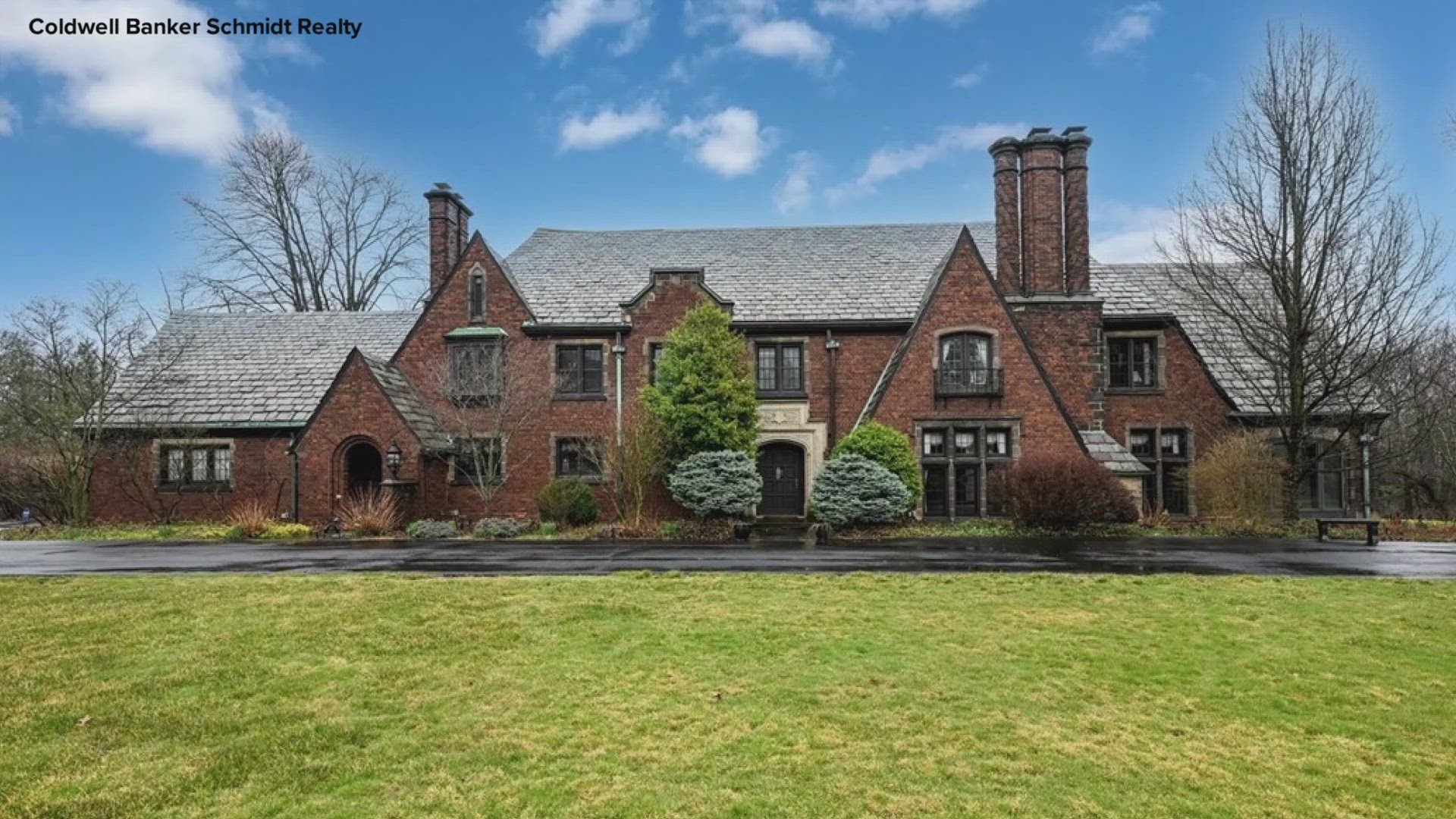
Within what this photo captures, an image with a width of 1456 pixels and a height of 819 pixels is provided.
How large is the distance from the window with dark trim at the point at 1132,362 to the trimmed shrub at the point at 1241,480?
165 inches

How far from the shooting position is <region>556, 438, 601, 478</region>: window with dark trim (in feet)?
73.9

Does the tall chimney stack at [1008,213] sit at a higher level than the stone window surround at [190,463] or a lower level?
higher

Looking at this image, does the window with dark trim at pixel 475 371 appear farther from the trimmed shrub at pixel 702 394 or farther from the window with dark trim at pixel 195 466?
the window with dark trim at pixel 195 466

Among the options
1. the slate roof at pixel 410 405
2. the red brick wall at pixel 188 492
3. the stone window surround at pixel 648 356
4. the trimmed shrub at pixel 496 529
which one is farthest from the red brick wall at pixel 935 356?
the red brick wall at pixel 188 492

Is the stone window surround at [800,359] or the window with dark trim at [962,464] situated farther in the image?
the stone window surround at [800,359]

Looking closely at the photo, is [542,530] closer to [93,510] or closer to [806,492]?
[806,492]

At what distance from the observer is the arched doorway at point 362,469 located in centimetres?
2119

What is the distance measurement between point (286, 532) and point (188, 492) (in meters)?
6.89

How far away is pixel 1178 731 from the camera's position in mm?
5250

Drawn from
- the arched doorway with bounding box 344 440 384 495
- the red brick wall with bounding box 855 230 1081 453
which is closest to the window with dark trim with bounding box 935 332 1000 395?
the red brick wall with bounding box 855 230 1081 453

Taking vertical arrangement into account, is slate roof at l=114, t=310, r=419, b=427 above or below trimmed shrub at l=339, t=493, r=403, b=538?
above

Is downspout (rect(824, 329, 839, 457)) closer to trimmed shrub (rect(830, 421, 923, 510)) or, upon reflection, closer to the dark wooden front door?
the dark wooden front door

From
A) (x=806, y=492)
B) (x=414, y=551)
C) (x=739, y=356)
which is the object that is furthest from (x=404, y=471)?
(x=806, y=492)

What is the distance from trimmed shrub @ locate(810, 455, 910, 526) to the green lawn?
27.7 ft
